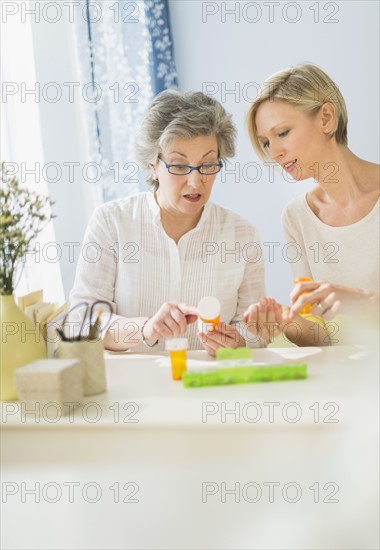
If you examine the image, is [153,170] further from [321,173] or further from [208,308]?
[208,308]

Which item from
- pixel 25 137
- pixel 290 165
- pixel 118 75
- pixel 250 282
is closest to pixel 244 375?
pixel 250 282

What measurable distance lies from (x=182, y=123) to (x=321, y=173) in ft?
1.58

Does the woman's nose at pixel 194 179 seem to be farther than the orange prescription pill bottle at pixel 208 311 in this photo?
Yes

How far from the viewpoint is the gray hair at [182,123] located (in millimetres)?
1771

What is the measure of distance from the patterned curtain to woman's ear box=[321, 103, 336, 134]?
110 centimetres

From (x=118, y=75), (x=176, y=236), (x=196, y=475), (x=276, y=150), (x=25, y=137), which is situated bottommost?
(x=196, y=475)

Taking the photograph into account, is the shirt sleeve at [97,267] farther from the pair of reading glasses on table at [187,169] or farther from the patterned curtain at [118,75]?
the patterned curtain at [118,75]

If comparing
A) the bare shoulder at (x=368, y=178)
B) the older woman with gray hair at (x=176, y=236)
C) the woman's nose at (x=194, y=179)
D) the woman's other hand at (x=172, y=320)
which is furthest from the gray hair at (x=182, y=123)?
the woman's other hand at (x=172, y=320)

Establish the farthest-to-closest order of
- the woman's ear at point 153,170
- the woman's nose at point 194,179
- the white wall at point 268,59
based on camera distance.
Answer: the white wall at point 268,59, the woman's ear at point 153,170, the woman's nose at point 194,179

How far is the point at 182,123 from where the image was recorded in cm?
177

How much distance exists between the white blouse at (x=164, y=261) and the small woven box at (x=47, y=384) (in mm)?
646

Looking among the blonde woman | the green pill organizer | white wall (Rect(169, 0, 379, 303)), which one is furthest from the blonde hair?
white wall (Rect(169, 0, 379, 303))

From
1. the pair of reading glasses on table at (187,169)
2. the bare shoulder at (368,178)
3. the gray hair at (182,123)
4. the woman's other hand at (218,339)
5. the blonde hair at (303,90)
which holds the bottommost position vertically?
the woman's other hand at (218,339)

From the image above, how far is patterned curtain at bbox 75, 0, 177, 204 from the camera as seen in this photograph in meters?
2.82
